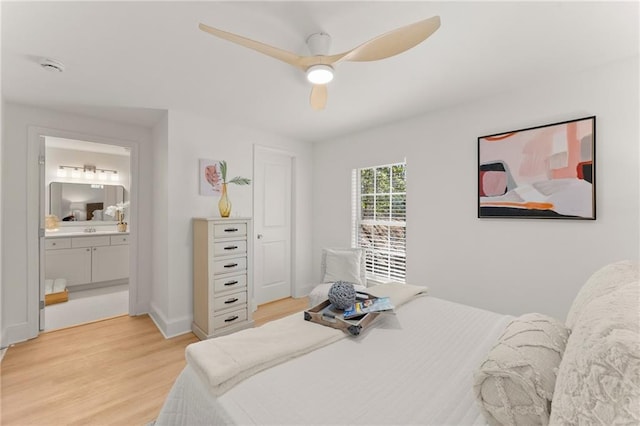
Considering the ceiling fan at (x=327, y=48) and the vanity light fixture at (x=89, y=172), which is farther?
the vanity light fixture at (x=89, y=172)

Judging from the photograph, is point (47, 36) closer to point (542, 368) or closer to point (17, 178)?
point (17, 178)

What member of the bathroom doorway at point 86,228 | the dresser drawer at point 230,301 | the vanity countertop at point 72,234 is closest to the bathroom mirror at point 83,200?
the bathroom doorway at point 86,228

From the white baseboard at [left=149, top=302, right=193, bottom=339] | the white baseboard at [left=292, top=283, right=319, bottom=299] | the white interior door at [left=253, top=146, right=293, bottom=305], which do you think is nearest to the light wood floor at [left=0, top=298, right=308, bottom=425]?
the white baseboard at [left=149, top=302, right=193, bottom=339]

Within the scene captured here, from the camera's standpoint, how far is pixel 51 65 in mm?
1951

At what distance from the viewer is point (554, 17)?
4.98 feet

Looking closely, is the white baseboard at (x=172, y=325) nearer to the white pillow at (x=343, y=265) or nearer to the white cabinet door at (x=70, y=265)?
the white pillow at (x=343, y=265)

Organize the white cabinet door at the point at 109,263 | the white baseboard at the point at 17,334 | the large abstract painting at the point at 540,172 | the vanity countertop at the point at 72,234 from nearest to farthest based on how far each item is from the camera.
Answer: the large abstract painting at the point at 540,172, the white baseboard at the point at 17,334, the vanity countertop at the point at 72,234, the white cabinet door at the point at 109,263

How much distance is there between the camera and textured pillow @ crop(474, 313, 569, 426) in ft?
2.49

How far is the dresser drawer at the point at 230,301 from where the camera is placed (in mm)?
2858

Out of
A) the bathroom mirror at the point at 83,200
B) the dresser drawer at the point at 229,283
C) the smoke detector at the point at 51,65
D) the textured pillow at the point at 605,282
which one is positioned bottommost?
the dresser drawer at the point at 229,283

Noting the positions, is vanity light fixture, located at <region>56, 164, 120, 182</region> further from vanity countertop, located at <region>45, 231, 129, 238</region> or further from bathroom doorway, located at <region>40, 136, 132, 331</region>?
vanity countertop, located at <region>45, 231, 129, 238</region>

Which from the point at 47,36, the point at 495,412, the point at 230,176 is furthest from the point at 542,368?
the point at 230,176

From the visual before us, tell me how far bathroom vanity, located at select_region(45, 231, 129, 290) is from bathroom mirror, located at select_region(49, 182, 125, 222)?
37 centimetres

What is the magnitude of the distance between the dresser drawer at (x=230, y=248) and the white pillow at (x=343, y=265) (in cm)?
Result: 102
